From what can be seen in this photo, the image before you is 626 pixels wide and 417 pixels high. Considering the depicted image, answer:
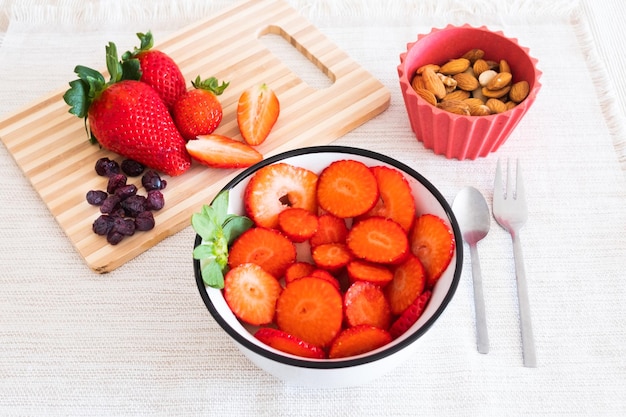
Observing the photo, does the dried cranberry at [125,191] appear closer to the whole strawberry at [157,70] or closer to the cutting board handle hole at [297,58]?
the whole strawberry at [157,70]

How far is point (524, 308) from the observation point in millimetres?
938

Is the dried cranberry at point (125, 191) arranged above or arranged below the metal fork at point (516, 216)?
above

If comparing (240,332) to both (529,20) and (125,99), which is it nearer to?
(125,99)

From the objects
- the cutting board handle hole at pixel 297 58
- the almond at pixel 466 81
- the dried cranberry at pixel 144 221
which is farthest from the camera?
the cutting board handle hole at pixel 297 58

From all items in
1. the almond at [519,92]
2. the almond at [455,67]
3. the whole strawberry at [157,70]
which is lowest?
the almond at [519,92]

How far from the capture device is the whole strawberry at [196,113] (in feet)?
3.72

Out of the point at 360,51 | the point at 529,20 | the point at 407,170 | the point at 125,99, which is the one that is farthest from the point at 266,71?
the point at 529,20

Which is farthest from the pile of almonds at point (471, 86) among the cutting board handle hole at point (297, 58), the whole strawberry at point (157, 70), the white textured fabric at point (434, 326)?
the whole strawberry at point (157, 70)

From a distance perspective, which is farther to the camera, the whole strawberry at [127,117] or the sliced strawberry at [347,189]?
the whole strawberry at [127,117]

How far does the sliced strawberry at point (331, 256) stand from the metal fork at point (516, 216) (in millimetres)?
285

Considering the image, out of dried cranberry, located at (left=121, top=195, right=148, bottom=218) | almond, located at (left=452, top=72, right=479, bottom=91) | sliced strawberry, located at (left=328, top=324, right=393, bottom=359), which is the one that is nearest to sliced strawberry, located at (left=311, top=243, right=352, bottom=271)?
sliced strawberry, located at (left=328, top=324, right=393, bottom=359)

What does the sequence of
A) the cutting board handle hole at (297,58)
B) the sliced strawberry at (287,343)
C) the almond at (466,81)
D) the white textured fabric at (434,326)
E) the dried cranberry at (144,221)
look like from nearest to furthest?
the sliced strawberry at (287,343) < the white textured fabric at (434,326) < the dried cranberry at (144,221) < the almond at (466,81) < the cutting board handle hole at (297,58)

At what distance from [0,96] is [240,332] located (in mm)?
862

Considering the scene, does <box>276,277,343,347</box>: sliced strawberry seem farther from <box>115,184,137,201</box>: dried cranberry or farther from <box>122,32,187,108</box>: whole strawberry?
<box>122,32,187,108</box>: whole strawberry
